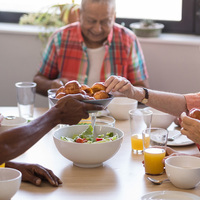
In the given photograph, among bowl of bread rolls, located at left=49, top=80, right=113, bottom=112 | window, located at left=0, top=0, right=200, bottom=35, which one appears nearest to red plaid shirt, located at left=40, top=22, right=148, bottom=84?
window, located at left=0, top=0, right=200, bottom=35

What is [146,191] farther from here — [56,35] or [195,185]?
[56,35]

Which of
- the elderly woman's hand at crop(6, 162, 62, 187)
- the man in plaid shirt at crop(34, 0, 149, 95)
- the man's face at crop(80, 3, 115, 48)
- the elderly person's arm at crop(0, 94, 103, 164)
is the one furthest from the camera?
the man in plaid shirt at crop(34, 0, 149, 95)

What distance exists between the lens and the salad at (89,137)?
1816mm

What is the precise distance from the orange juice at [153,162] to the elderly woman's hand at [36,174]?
1.08ft

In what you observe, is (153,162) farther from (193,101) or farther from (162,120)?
(193,101)

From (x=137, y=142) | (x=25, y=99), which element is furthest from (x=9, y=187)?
(x=25, y=99)

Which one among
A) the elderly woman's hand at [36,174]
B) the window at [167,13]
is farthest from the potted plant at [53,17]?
the elderly woman's hand at [36,174]

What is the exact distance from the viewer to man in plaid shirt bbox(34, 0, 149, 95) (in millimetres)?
3092

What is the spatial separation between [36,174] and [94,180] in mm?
204

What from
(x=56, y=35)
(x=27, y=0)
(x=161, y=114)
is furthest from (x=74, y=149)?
(x=27, y=0)

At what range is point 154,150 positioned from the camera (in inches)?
69.4

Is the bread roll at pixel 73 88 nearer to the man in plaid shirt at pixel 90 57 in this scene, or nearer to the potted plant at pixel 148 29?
the man in plaid shirt at pixel 90 57

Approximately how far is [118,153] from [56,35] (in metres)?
1.40

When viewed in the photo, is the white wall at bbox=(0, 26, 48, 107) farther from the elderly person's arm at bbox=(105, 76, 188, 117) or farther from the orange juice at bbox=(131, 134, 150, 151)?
the orange juice at bbox=(131, 134, 150, 151)
